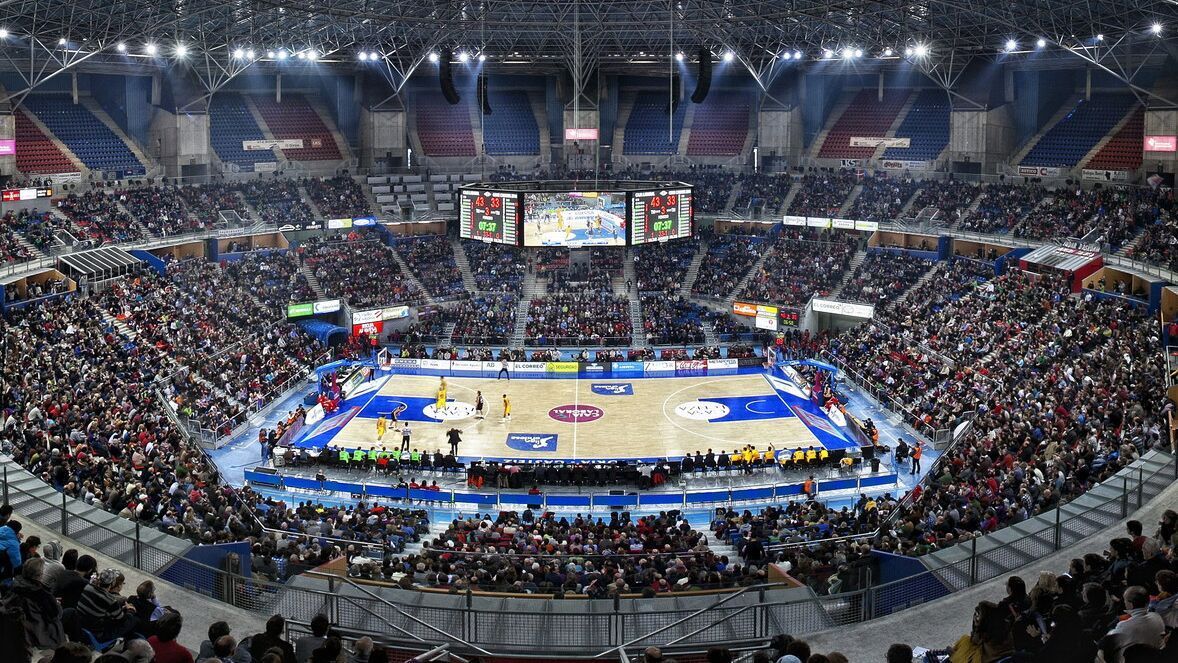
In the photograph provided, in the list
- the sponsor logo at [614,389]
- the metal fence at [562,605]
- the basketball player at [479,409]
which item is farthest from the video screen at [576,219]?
the metal fence at [562,605]

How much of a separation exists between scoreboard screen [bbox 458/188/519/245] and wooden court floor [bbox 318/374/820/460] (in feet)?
21.7

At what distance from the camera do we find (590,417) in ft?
136

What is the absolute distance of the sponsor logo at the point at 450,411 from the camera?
136ft

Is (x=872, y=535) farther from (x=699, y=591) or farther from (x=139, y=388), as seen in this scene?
(x=139, y=388)

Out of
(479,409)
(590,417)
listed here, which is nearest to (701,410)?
(590,417)

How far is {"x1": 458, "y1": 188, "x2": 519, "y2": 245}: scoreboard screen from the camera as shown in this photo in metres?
46.3

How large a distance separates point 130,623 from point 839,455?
86.8ft

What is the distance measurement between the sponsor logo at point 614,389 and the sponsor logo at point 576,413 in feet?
8.01

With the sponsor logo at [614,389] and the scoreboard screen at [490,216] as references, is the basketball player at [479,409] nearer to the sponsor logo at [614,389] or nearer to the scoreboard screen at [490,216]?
the sponsor logo at [614,389]

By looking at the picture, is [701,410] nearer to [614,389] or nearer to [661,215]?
[614,389]

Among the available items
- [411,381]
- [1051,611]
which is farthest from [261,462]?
[1051,611]

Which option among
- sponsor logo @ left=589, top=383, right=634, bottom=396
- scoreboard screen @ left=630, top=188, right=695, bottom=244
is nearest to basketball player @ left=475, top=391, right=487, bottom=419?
sponsor logo @ left=589, top=383, right=634, bottom=396

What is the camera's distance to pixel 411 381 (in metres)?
47.3

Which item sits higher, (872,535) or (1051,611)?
(1051,611)
